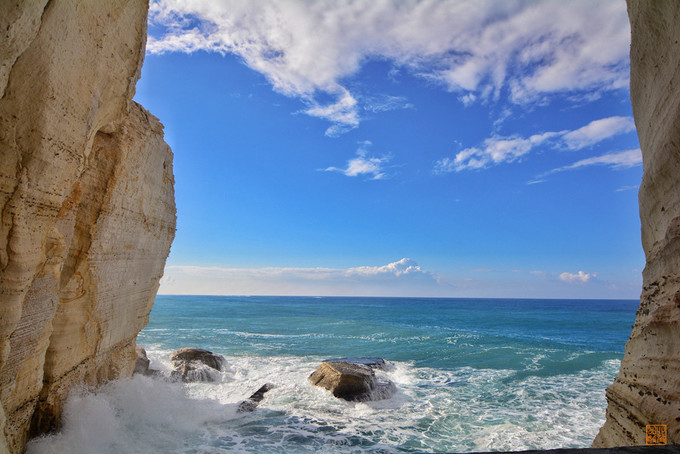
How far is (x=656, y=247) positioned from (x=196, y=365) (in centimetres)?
1502

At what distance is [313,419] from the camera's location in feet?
→ 34.1

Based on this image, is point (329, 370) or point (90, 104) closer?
point (90, 104)

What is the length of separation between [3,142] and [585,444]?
12745mm

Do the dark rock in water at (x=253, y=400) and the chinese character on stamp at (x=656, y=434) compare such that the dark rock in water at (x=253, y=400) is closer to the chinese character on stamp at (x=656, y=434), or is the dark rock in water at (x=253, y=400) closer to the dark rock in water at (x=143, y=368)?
the dark rock in water at (x=143, y=368)

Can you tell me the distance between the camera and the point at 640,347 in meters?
5.06

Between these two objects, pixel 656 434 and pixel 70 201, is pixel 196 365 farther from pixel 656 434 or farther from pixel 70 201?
pixel 656 434

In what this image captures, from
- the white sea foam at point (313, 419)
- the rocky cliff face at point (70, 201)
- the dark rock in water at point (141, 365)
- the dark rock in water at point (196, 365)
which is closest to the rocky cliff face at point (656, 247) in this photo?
the white sea foam at point (313, 419)

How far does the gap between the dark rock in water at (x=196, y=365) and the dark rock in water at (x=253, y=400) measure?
2.52m

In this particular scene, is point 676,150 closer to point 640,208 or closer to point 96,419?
point 640,208

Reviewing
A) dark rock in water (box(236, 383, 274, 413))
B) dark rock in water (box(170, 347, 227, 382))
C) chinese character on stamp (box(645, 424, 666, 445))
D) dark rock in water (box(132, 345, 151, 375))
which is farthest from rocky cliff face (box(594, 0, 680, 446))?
dark rock in water (box(132, 345, 151, 375))

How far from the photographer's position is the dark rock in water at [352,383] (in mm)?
12273

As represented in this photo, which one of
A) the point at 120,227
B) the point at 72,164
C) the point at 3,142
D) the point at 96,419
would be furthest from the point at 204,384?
the point at 3,142

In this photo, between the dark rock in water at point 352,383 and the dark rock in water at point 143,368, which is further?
the dark rock in water at point 143,368

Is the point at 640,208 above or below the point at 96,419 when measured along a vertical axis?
above
